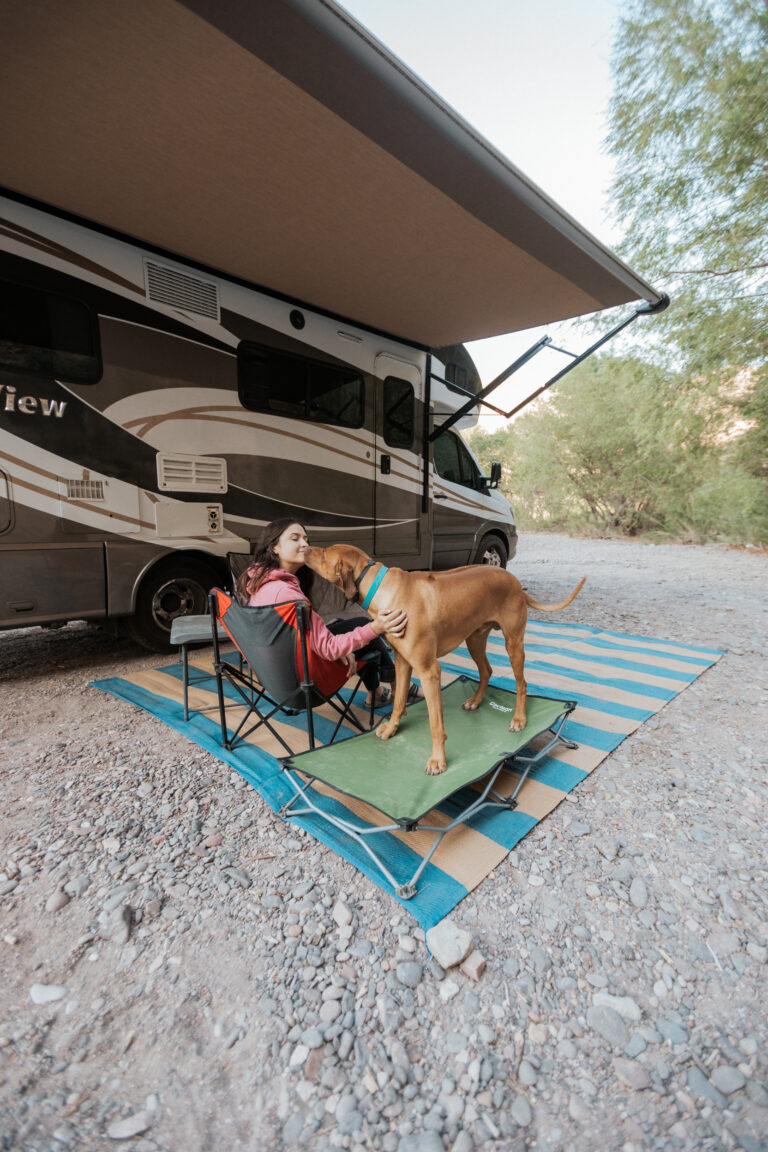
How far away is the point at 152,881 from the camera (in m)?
1.60

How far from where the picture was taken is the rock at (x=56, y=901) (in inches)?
58.5

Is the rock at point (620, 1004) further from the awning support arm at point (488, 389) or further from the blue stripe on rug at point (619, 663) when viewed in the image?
the awning support arm at point (488, 389)

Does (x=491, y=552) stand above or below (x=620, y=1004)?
above

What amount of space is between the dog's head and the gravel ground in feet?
3.02

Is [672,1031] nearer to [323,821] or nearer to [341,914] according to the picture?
[341,914]

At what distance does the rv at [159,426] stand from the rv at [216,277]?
0.01m

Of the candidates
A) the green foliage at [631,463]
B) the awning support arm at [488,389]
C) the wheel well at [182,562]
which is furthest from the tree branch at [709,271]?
the wheel well at [182,562]

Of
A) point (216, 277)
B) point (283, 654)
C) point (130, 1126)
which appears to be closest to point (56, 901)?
point (130, 1126)

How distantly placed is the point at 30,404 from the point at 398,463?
2.91 m

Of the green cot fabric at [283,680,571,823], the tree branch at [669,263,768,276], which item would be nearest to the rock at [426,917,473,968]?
the green cot fabric at [283,680,571,823]

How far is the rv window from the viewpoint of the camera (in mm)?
4742

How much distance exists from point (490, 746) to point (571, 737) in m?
0.67

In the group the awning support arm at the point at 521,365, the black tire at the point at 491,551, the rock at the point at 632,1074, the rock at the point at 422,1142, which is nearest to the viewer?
the rock at the point at 422,1142

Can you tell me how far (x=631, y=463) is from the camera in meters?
15.2
